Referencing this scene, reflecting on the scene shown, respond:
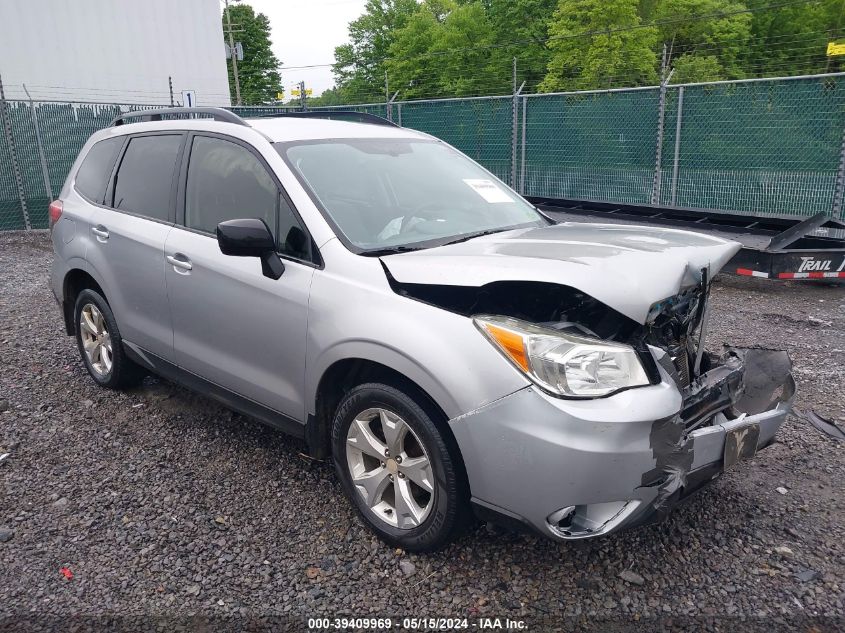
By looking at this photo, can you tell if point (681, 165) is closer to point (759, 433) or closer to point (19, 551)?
point (759, 433)

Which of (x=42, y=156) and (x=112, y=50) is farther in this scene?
(x=112, y=50)

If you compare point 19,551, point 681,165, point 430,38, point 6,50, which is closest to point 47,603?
point 19,551

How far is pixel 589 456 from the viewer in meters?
2.35

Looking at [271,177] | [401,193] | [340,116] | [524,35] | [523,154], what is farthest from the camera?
[524,35]

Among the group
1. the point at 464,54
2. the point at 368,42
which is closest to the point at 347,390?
the point at 464,54

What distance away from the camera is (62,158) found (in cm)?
1309

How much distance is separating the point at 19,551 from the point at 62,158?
1201cm

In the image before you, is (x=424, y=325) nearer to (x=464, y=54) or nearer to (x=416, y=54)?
(x=464, y=54)

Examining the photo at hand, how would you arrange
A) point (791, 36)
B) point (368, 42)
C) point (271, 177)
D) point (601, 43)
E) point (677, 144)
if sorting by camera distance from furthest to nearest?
point (368, 42), point (791, 36), point (601, 43), point (677, 144), point (271, 177)

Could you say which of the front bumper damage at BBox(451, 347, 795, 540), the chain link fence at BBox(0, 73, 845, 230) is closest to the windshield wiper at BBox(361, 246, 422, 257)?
the front bumper damage at BBox(451, 347, 795, 540)

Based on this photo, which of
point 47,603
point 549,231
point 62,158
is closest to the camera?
point 47,603

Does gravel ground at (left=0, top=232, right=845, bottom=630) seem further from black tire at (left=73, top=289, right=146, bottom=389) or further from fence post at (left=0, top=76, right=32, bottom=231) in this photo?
fence post at (left=0, top=76, right=32, bottom=231)

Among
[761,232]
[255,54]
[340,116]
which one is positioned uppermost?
[255,54]

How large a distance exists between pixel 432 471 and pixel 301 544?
78 cm
